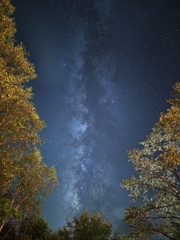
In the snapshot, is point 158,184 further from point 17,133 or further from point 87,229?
point 87,229

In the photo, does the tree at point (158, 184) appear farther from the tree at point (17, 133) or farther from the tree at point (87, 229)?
the tree at point (87, 229)

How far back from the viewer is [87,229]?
2153cm

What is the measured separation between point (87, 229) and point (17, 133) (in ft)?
56.5

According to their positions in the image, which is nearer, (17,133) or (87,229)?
(17,133)

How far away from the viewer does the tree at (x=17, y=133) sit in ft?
28.0

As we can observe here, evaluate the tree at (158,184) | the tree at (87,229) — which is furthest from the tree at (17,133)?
the tree at (87,229)

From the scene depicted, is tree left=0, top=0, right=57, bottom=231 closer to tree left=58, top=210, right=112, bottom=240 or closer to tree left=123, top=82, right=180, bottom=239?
tree left=123, top=82, right=180, bottom=239

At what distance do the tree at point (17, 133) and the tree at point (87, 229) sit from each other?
416 inches

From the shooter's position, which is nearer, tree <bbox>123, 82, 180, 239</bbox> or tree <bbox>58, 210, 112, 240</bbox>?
tree <bbox>123, 82, 180, 239</bbox>

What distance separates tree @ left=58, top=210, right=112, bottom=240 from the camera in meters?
20.7

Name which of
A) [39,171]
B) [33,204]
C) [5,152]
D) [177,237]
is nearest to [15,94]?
[5,152]

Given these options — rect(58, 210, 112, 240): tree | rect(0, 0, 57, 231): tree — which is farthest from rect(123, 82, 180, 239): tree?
rect(58, 210, 112, 240): tree

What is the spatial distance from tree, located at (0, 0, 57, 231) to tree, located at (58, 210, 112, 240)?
10.6 metres

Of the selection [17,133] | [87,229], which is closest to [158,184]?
[17,133]
